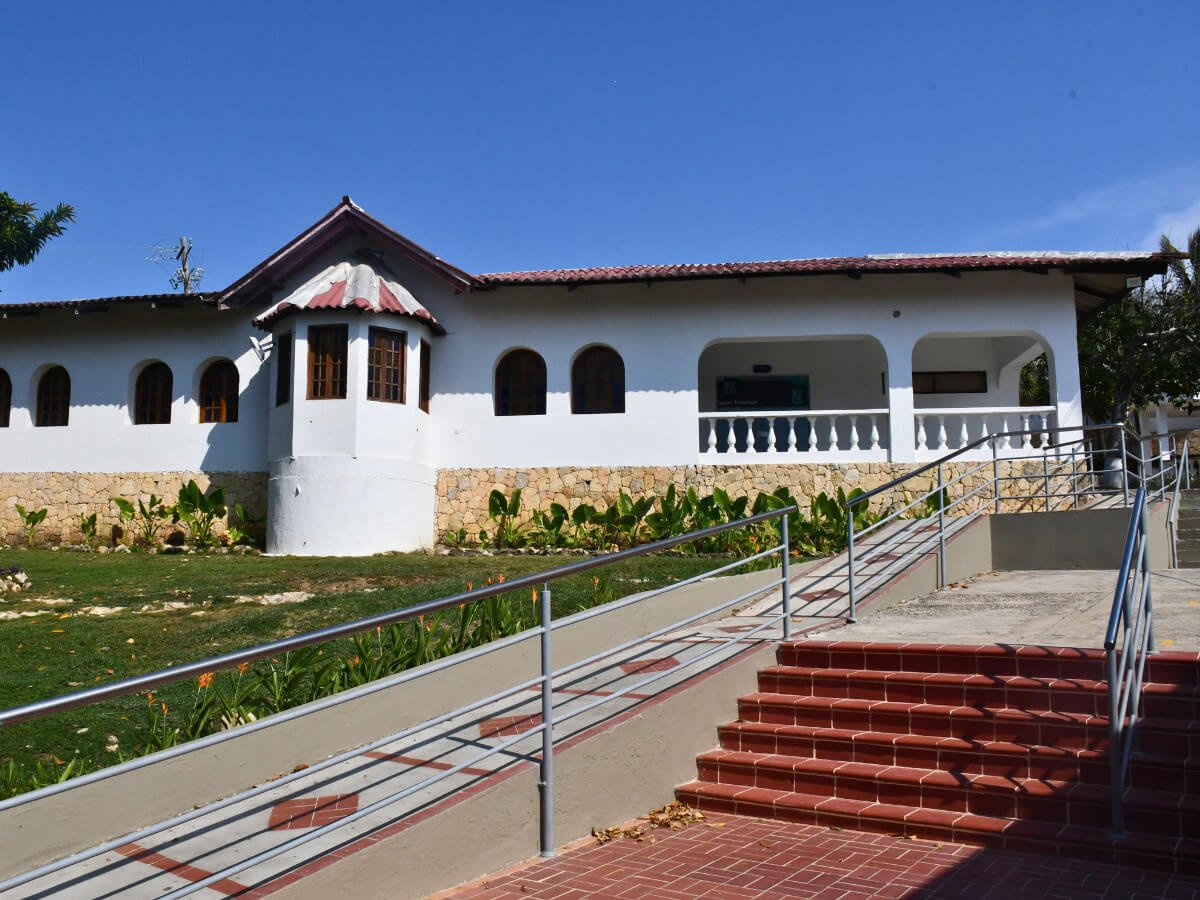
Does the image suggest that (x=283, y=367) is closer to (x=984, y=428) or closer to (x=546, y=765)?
(x=984, y=428)

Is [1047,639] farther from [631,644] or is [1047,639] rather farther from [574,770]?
[574,770]

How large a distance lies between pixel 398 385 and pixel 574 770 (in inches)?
447

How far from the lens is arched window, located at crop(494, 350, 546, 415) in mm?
16609

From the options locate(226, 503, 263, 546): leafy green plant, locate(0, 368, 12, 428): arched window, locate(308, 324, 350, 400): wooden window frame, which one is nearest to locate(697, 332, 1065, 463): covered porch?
locate(308, 324, 350, 400): wooden window frame

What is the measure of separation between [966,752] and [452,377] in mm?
12259

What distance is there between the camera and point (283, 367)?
52.9ft

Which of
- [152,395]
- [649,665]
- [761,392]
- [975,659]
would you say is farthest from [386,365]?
[975,659]

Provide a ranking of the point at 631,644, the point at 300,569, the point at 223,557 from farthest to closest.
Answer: the point at 223,557, the point at 300,569, the point at 631,644

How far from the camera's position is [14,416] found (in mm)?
18078

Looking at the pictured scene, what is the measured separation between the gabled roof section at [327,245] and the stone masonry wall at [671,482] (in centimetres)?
316

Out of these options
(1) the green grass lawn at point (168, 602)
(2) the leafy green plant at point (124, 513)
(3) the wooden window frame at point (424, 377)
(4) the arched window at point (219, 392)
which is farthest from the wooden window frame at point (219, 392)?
(3) the wooden window frame at point (424, 377)

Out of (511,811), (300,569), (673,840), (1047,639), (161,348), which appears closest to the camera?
(511,811)

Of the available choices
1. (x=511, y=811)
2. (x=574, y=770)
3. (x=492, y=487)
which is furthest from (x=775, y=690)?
(x=492, y=487)

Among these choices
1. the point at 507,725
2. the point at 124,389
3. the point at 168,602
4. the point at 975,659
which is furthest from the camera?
the point at 124,389
